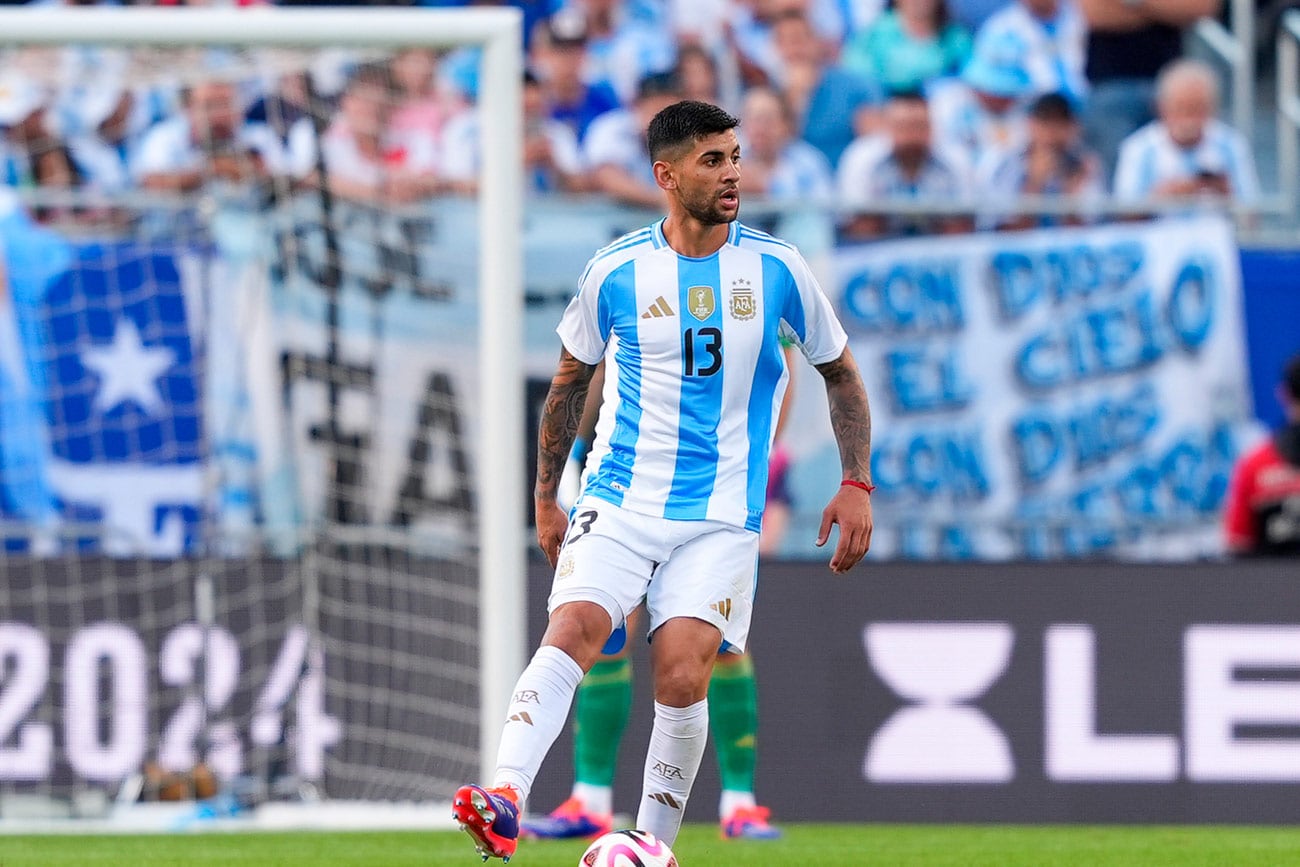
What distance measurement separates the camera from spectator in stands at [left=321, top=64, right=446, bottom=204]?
9.08m

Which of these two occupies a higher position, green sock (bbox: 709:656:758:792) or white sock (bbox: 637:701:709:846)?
white sock (bbox: 637:701:709:846)

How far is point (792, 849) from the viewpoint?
7332 millimetres

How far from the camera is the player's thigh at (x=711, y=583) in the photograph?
5.35m

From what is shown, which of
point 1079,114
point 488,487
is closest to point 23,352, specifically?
point 488,487

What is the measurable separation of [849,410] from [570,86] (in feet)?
20.5

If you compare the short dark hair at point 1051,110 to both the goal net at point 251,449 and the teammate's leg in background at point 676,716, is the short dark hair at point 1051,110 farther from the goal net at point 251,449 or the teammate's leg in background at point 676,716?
the teammate's leg in background at point 676,716

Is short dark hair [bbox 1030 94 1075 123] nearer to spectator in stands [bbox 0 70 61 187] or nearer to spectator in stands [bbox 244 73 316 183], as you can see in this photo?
spectator in stands [bbox 244 73 316 183]

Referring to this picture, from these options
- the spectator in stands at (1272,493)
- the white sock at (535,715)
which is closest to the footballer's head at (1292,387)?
the spectator in stands at (1272,493)

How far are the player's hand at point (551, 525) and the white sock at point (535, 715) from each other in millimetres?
474

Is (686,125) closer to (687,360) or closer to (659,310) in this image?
(659,310)

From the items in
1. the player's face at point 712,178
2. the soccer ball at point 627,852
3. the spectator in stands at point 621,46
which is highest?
→ the spectator in stands at point 621,46

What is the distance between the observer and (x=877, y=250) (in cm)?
1005

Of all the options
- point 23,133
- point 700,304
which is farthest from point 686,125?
point 23,133

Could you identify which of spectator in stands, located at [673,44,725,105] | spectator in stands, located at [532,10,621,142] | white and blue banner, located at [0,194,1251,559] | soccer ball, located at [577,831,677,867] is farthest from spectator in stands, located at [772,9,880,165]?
soccer ball, located at [577,831,677,867]
